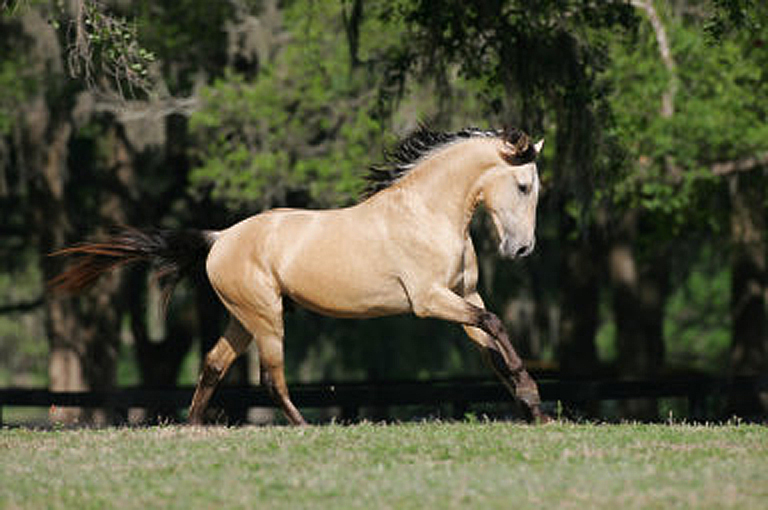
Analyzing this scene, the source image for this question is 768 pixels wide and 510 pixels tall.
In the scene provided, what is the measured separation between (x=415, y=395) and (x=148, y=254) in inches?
168

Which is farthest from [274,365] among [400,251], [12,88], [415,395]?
[12,88]

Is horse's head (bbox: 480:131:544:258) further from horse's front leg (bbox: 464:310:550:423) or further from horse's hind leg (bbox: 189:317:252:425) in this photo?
horse's hind leg (bbox: 189:317:252:425)

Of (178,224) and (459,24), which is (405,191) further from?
(178,224)

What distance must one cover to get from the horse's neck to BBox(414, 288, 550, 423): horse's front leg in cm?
70

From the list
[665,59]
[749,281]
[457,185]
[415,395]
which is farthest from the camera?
[749,281]

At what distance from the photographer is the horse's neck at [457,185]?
447 inches

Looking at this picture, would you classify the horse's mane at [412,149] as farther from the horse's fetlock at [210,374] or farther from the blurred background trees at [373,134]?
the blurred background trees at [373,134]

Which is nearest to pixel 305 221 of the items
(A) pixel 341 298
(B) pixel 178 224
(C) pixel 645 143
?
(A) pixel 341 298

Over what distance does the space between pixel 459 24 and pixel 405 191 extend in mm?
4795

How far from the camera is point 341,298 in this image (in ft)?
37.7

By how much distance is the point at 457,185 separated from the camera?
11.4 meters

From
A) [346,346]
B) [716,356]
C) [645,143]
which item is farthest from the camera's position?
[716,356]

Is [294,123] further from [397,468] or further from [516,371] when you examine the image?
[397,468]

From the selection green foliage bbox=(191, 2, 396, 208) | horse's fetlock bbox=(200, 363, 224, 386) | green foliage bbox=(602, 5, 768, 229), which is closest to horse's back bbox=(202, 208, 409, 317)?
horse's fetlock bbox=(200, 363, 224, 386)
